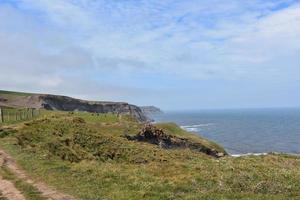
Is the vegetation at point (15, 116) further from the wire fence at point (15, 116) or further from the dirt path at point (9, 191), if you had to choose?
the dirt path at point (9, 191)

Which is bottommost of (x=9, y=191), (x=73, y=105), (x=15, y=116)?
(x=9, y=191)

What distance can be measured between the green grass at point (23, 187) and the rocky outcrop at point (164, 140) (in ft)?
108

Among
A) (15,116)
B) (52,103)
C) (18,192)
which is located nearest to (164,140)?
(15,116)

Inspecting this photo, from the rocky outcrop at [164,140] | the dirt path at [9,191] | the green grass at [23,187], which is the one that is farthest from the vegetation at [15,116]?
the dirt path at [9,191]

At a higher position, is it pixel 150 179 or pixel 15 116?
pixel 15 116

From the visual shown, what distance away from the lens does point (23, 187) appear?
18.1 metres

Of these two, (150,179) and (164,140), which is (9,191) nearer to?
(150,179)

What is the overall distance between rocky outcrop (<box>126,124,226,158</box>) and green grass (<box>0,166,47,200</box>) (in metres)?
33.1

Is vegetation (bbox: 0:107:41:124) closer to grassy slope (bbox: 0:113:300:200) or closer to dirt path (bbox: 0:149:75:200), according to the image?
grassy slope (bbox: 0:113:300:200)

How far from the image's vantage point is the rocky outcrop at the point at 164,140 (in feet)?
191

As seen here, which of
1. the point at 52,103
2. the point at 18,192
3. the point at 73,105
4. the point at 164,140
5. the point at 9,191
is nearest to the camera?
the point at 18,192

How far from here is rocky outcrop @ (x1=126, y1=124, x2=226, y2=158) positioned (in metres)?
58.3

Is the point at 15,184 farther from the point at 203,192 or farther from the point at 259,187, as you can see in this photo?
the point at 259,187

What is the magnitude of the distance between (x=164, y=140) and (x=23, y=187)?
44491mm
